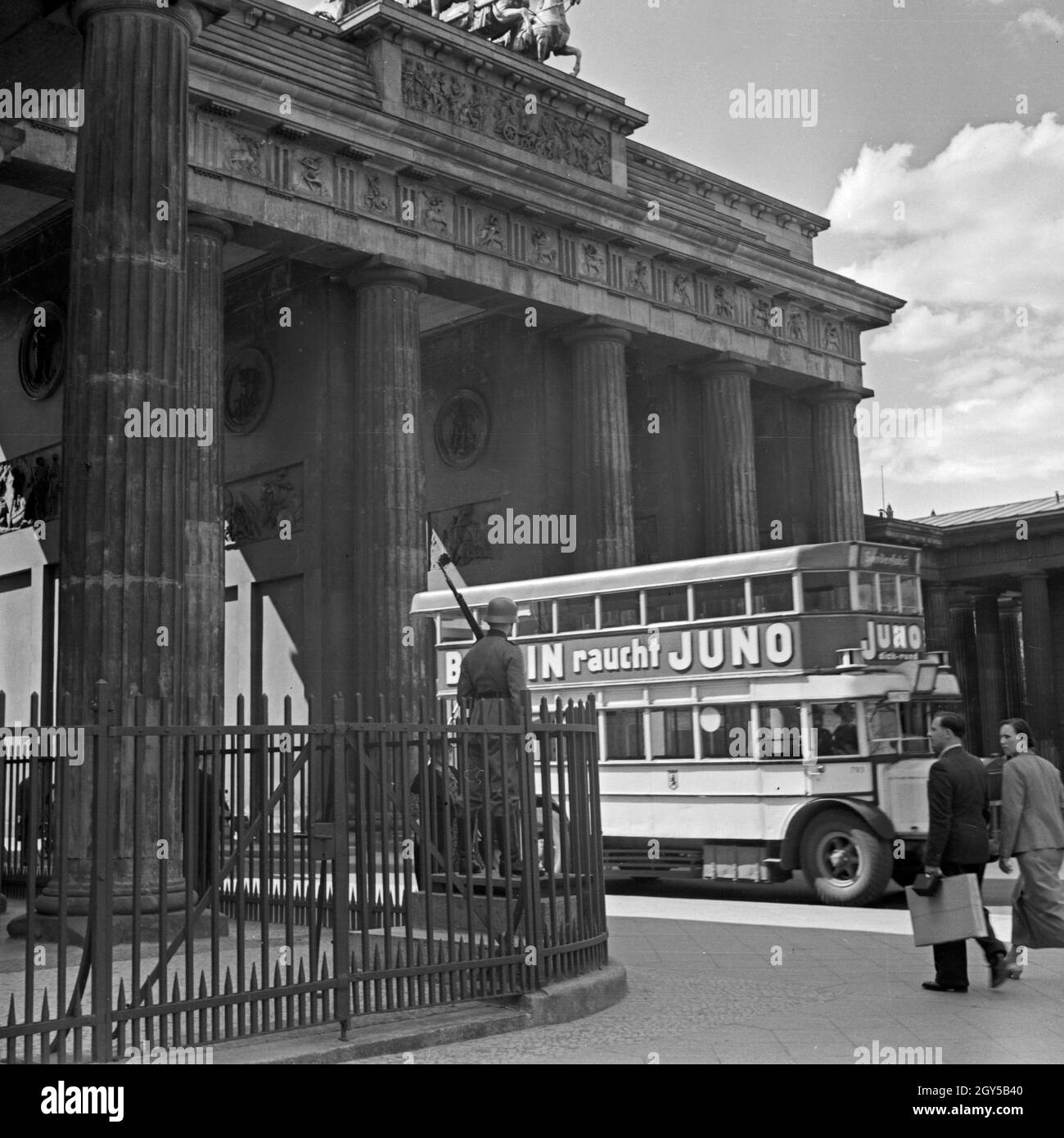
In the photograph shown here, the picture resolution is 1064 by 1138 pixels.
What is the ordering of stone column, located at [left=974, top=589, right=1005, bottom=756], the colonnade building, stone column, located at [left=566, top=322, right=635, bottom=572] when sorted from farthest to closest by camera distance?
stone column, located at [left=974, top=589, right=1005, bottom=756] < stone column, located at [left=566, top=322, right=635, bottom=572] < the colonnade building

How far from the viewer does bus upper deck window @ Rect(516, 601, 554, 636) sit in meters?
22.4

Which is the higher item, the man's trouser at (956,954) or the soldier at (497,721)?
the soldier at (497,721)

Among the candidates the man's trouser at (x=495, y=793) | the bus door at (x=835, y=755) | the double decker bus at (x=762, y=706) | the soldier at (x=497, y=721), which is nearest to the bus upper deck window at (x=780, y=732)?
the double decker bus at (x=762, y=706)

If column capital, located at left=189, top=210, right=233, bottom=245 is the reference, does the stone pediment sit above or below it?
above

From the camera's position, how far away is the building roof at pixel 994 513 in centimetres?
5022

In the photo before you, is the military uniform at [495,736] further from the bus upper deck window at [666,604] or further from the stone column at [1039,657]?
the stone column at [1039,657]

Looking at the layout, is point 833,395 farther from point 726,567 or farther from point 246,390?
point 726,567

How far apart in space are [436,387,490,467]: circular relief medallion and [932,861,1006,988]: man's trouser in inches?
1031

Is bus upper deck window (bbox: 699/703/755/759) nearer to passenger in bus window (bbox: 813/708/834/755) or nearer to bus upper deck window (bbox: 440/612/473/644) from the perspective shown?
passenger in bus window (bbox: 813/708/834/755)

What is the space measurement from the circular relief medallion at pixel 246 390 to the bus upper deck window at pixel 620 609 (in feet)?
45.6

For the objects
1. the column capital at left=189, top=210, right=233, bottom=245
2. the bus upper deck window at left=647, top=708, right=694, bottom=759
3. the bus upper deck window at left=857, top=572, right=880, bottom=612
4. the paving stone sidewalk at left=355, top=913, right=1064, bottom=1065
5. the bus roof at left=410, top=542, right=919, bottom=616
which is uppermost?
the column capital at left=189, top=210, right=233, bottom=245

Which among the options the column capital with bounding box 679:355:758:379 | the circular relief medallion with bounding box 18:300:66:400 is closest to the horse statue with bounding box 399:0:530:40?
the column capital with bounding box 679:355:758:379

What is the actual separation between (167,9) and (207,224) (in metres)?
9.94

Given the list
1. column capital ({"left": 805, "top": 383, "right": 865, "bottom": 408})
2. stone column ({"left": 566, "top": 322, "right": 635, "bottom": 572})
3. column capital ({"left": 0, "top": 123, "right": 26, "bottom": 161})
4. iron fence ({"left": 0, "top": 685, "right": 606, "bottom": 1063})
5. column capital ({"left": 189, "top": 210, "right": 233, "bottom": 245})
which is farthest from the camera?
column capital ({"left": 805, "top": 383, "right": 865, "bottom": 408})
